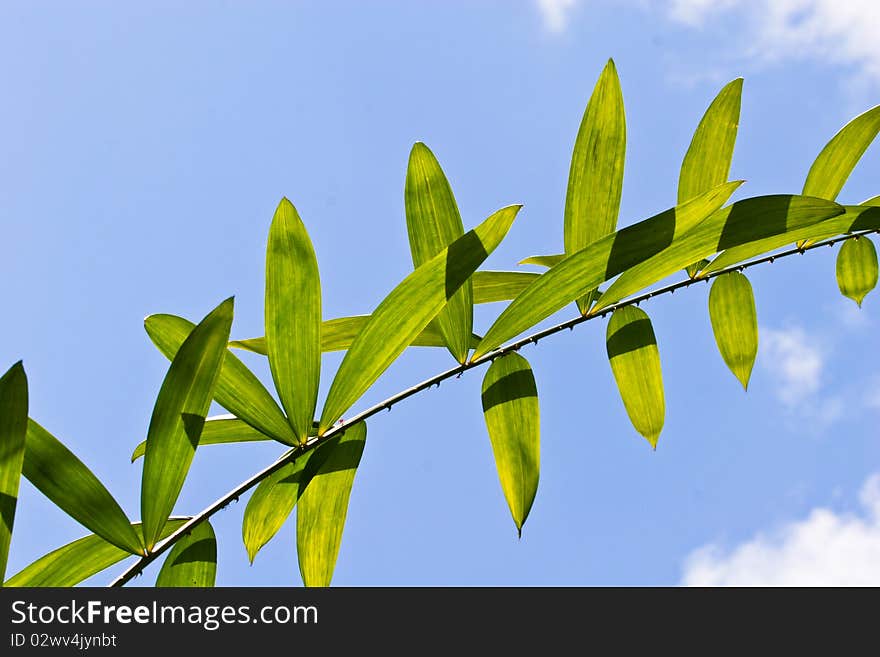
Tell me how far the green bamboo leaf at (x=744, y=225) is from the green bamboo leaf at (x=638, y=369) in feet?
0.65

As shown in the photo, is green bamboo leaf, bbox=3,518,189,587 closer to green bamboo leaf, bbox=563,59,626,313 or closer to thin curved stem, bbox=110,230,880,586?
thin curved stem, bbox=110,230,880,586

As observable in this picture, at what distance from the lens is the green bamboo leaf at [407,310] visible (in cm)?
83

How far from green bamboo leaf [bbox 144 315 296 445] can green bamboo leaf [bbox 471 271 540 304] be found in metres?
0.35

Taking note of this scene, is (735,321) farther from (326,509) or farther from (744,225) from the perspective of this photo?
(326,509)

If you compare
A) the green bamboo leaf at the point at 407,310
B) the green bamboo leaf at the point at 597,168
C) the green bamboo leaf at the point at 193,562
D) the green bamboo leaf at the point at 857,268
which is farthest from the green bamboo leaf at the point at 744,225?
the green bamboo leaf at the point at 193,562

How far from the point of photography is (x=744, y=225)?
2.95 feet

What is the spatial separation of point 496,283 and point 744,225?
0.36 meters

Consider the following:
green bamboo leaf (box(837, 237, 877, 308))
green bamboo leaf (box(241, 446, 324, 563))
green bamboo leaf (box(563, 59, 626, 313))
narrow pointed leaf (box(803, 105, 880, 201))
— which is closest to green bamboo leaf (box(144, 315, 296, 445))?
green bamboo leaf (box(241, 446, 324, 563))

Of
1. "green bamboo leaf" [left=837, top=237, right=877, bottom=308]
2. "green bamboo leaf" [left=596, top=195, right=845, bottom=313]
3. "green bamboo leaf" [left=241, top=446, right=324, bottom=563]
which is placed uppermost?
"green bamboo leaf" [left=837, top=237, right=877, bottom=308]

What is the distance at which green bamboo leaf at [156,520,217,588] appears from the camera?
3.18 ft

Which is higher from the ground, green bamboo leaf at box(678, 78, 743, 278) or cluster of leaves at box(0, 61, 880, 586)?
green bamboo leaf at box(678, 78, 743, 278)

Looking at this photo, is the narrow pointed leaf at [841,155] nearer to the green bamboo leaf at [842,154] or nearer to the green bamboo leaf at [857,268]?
the green bamboo leaf at [842,154]
